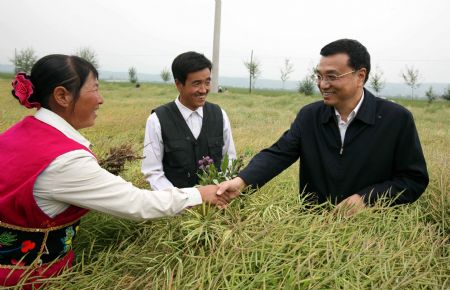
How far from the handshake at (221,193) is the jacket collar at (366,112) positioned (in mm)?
665

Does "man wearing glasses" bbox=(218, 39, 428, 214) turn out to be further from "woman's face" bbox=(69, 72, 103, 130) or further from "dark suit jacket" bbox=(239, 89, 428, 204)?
"woman's face" bbox=(69, 72, 103, 130)

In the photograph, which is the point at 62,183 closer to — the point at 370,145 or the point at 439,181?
the point at 370,145

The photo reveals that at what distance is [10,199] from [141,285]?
1.60ft

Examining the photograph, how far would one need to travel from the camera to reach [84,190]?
1.27 meters

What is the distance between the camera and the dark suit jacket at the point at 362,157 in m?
1.96

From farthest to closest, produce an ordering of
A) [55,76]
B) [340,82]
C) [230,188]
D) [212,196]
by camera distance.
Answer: [340,82], [230,188], [212,196], [55,76]

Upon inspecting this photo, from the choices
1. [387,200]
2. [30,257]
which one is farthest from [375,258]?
[30,257]

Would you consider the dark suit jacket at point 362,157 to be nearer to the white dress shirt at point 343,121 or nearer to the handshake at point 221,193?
the white dress shirt at point 343,121

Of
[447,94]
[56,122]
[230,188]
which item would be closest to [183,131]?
[230,188]

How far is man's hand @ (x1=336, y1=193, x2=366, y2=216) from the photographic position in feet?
5.60

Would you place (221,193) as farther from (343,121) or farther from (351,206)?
(343,121)

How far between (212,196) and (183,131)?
3.76ft

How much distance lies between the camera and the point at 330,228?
4.78 feet

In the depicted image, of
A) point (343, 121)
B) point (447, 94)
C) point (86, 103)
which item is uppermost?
point (86, 103)
